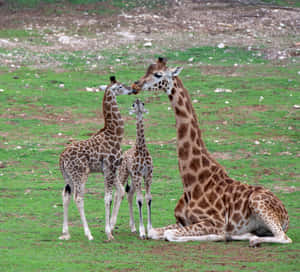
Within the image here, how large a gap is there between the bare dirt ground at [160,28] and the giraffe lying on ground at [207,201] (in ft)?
51.3

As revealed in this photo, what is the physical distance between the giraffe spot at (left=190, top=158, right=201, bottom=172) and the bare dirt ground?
15843mm

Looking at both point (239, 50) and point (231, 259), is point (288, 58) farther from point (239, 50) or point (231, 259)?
point (231, 259)

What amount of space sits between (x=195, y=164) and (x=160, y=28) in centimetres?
1848

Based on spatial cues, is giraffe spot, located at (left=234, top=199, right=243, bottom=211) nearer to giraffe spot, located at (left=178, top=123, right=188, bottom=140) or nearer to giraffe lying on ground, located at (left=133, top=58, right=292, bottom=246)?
giraffe lying on ground, located at (left=133, top=58, right=292, bottom=246)

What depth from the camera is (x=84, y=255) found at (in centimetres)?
921

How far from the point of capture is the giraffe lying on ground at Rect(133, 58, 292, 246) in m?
9.84

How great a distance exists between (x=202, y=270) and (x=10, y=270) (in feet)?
7.15

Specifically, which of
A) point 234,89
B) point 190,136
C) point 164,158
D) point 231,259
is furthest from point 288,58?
point 231,259

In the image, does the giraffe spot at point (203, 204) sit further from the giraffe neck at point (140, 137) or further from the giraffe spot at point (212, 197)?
the giraffe neck at point (140, 137)

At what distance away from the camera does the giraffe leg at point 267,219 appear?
9469 mm

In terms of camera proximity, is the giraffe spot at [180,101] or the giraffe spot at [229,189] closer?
the giraffe spot at [229,189]

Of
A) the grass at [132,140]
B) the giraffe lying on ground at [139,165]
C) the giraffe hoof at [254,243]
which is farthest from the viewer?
the giraffe lying on ground at [139,165]

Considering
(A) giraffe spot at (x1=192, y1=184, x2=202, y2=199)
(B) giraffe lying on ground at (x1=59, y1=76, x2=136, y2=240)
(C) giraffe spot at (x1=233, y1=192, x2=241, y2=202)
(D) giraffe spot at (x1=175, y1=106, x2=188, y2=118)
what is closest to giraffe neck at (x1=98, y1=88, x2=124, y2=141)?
(B) giraffe lying on ground at (x1=59, y1=76, x2=136, y2=240)

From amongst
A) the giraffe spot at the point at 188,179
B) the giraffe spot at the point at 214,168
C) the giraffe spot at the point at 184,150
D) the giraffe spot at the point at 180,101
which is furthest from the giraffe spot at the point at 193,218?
the giraffe spot at the point at 180,101
